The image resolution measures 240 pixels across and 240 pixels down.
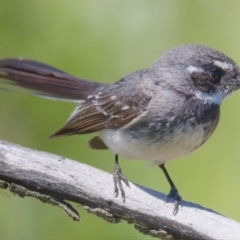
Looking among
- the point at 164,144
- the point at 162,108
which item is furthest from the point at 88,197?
the point at 162,108

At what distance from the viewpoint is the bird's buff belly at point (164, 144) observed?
184 inches

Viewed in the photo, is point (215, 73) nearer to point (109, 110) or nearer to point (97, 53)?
point (109, 110)

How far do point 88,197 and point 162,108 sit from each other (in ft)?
2.45

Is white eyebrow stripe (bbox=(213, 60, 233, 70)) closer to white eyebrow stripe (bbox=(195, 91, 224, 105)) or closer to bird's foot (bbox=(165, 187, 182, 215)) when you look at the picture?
white eyebrow stripe (bbox=(195, 91, 224, 105))

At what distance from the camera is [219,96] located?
492 centimetres

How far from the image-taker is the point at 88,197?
4.37m

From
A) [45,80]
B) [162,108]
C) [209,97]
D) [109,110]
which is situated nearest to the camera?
[162,108]

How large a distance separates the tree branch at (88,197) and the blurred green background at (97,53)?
803 millimetres

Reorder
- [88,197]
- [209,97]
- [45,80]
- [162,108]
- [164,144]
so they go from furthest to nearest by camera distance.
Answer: [45,80] → [209,97] → [162,108] → [164,144] → [88,197]

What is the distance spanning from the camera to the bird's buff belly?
4.67m

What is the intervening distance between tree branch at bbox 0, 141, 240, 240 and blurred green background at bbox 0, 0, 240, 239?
0.80 metres

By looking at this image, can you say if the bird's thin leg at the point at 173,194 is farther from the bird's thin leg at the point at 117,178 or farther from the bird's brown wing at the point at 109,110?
the bird's brown wing at the point at 109,110

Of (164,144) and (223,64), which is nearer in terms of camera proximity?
(164,144)

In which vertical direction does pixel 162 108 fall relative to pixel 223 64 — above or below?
below
